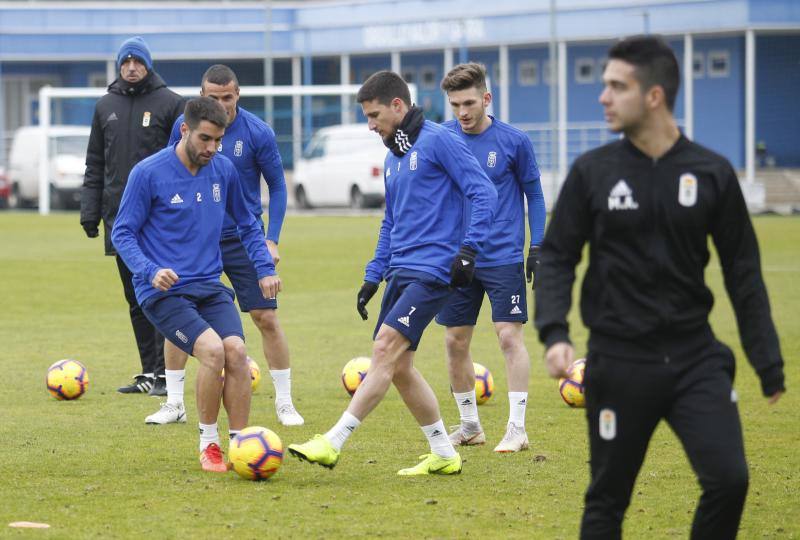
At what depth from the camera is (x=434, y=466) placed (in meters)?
7.89

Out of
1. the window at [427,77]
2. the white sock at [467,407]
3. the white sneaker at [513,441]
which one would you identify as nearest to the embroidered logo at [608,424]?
the white sneaker at [513,441]

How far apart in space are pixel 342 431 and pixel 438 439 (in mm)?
693

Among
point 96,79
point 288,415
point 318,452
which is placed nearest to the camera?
point 318,452

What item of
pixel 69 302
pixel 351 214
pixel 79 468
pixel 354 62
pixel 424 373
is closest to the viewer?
pixel 79 468

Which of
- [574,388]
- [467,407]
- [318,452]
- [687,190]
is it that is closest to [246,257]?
[467,407]

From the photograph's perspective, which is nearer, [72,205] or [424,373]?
[424,373]

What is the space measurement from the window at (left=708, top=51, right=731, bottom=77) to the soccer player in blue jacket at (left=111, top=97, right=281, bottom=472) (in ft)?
143

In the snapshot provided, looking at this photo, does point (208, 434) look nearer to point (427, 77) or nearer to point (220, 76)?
point (220, 76)

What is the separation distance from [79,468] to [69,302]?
10.5 metres

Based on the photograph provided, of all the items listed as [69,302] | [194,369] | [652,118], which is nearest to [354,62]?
[69,302]

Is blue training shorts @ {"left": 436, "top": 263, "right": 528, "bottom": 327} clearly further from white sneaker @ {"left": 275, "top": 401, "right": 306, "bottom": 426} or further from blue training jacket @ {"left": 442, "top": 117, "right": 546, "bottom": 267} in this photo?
white sneaker @ {"left": 275, "top": 401, "right": 306, "bottom": 426}

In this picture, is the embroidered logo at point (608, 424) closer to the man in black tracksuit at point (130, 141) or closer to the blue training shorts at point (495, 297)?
the blue training shorts at point (495, 297)

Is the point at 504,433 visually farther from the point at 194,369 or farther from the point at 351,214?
the point at 351,214

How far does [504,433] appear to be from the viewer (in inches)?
370
